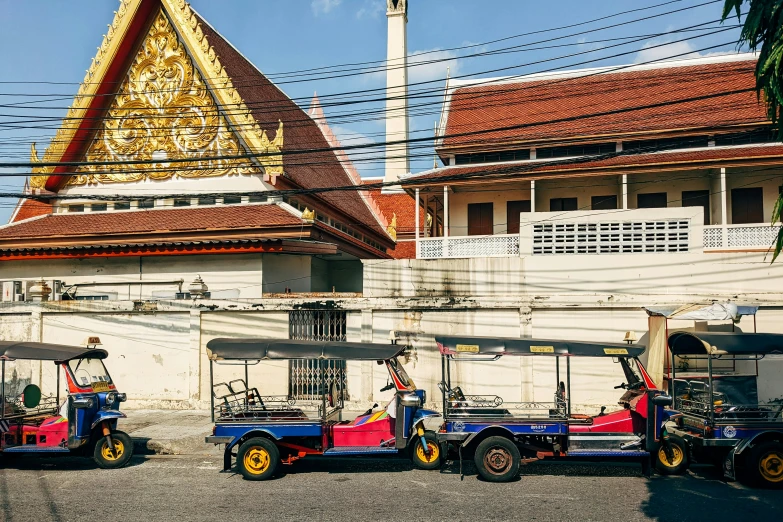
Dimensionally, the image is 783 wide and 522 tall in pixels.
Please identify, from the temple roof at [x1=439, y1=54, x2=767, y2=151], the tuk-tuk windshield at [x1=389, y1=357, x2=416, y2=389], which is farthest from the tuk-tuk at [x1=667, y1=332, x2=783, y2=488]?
Result: the temple roof at [x1=439, y1=54, x2=767, y2=151]

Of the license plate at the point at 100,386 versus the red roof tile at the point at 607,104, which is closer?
the license plate at the point at 100,386

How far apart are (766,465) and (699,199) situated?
1199cm

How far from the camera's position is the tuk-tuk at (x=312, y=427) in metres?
10.9

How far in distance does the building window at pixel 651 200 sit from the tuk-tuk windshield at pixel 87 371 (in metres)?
14.9

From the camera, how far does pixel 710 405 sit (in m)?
10.4

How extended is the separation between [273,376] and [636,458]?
833cm

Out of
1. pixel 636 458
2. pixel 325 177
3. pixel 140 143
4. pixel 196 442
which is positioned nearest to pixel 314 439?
pixel 196 442

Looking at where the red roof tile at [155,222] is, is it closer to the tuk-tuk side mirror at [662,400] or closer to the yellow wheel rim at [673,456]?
the tuk-tuk side mirror at [662,400]

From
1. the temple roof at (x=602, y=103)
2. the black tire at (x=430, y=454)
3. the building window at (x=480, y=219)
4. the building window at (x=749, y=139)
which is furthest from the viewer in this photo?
the building window at (x=480, y=219)

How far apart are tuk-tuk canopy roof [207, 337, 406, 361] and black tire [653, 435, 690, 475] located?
418cm

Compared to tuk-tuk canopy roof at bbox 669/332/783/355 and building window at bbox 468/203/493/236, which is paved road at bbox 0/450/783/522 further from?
building window at bbox 468/203/493/236

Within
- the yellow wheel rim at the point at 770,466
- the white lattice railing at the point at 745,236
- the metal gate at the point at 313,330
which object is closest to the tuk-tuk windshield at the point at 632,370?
the yellow wheel rim at the point at 770,466

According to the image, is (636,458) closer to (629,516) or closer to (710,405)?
(710,405)

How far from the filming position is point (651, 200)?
2119cm
